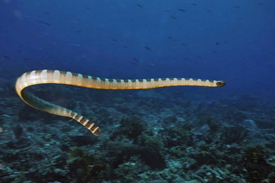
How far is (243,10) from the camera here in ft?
304

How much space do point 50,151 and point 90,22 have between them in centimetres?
16494

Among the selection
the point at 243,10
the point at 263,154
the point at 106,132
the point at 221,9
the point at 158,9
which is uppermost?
the point at 158,9

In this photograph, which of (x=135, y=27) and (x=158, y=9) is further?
(x=135, y=27)

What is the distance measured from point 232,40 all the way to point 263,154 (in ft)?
546

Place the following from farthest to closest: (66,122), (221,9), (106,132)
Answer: (221,9), (66,122), (106,132)

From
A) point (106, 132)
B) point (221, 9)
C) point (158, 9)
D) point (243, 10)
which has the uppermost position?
point (158, 9)

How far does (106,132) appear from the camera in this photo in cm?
781

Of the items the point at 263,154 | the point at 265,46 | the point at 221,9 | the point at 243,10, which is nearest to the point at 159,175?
the point at 263,154

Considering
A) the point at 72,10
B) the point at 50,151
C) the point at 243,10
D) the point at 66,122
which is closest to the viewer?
the point at 50,151

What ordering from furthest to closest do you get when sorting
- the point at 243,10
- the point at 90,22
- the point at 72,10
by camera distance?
the point at 90,22 → the point at 72,10 → the point at 243,10

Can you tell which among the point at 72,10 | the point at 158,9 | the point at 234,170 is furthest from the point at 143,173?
the point at 72,10

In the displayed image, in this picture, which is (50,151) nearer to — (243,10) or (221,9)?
(243,10)

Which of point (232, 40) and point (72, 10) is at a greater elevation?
point (72, 10)

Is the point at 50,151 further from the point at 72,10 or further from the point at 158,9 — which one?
the point at 72,10
